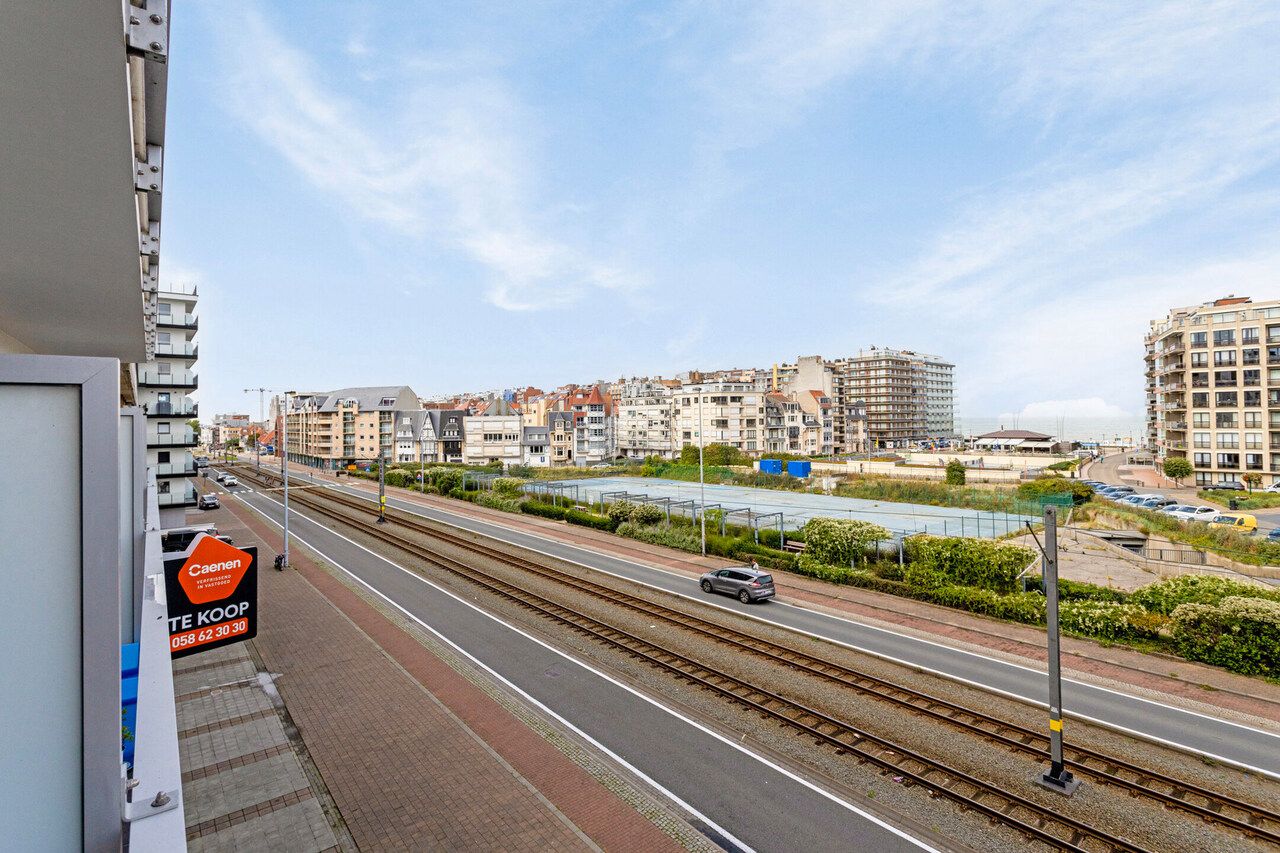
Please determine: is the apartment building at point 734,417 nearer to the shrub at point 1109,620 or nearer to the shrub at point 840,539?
the shrub at point 840,539

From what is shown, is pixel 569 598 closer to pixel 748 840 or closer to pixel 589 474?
pixel 748 840

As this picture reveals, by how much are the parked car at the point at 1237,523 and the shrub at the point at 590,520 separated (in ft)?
115

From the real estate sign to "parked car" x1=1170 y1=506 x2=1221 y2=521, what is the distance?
170ft

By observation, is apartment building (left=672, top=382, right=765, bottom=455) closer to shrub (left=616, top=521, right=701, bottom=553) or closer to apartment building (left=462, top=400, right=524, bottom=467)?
apartment building (left=462, top=400, right=524, bottom=467)

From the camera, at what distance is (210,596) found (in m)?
11.0

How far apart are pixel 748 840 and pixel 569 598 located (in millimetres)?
15271

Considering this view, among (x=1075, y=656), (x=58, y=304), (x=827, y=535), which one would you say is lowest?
(x=1075, y=656)

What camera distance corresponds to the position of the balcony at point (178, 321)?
42344 millimetres

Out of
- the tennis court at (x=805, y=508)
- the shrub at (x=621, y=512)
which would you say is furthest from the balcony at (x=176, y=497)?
the shrub at (x=621, y=512)

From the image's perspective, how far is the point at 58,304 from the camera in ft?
25.5

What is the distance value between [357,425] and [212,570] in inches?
4096

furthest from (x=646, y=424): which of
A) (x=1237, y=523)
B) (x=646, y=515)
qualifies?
(x=1237, y=523)

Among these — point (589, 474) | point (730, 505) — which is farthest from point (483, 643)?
point (589, 474)

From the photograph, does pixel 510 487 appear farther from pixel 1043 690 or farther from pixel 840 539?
pixel 1043 690
